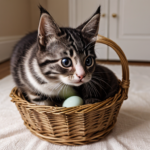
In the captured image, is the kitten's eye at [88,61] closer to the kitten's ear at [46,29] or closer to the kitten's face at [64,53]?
the kitten's face at [64,53]

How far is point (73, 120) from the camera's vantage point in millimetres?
693

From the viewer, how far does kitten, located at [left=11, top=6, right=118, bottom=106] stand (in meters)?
0.72

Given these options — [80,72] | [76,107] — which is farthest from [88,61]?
[76,107]

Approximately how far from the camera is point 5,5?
239 centimetres

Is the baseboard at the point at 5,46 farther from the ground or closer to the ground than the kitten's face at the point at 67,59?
closer to the ground

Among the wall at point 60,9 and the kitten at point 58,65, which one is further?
the wall at point 60,9

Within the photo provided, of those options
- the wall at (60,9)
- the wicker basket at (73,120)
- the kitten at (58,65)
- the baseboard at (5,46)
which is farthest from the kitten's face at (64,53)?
the wall at (60,9)

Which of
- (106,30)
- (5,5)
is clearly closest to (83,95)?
(106,30)

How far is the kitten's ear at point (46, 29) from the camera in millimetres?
684

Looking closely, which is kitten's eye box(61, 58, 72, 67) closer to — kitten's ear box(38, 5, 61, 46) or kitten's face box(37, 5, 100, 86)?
kitten's face box(37, 5, 100, 86)

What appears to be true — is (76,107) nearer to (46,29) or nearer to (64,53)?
(64,53)

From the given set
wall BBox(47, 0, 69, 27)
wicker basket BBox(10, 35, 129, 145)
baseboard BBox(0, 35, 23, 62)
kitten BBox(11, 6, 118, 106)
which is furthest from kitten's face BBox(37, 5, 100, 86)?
wall BBox(47, 0, 69, 27)

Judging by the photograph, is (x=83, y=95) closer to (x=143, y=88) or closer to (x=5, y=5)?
(x=143, y=88)

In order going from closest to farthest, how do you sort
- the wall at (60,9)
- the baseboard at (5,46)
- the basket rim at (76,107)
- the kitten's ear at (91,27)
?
the basket rim at (76,107) → the kitten's ear at (91,27) → the baseboard at (5,46) → the wall at (60,9)
